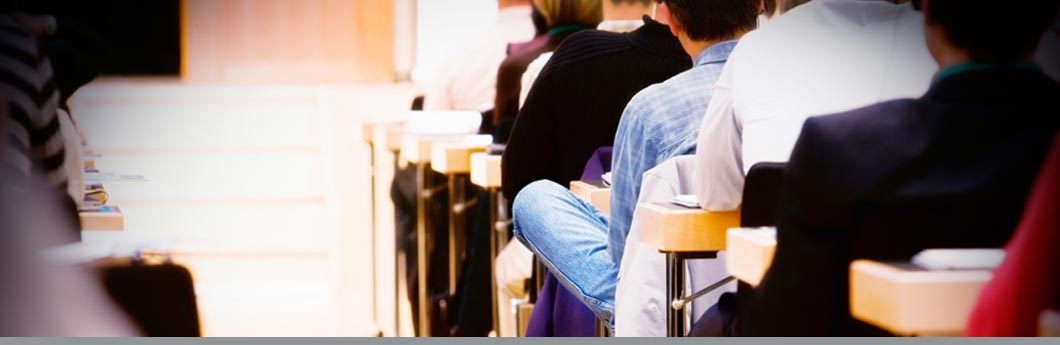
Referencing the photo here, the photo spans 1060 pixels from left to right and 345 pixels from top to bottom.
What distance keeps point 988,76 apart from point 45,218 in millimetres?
967

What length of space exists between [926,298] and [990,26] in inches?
14.3

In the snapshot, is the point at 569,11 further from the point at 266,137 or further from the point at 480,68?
the point at 266,137

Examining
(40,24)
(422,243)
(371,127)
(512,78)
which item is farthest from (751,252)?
(371,127)

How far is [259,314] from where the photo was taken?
369cm

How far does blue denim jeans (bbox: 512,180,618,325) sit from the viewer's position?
6.59 feet

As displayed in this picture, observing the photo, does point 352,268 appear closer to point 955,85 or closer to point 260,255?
point 260,255

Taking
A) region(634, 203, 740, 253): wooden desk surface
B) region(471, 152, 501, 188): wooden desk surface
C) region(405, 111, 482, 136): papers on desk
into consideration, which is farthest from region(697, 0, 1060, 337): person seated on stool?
region(405, 111, 482, 136): papers on desk

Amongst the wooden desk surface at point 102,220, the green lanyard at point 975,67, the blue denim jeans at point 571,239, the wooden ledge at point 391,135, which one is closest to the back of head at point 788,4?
the blue denim jeans at point 571,239

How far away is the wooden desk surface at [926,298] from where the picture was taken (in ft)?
3.66

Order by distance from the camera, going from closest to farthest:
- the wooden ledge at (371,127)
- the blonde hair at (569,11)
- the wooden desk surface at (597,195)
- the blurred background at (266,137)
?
the wooden desk surface at (597,195), the blonde hair at (569,11), the blurred background at (266,137), the wooden ledge at (371,127)

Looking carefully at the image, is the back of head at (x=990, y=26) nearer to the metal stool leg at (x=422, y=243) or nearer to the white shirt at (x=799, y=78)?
the white shirt at (x=799, y=78)

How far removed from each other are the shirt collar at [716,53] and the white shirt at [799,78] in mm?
311

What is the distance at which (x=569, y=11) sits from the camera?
117 inches

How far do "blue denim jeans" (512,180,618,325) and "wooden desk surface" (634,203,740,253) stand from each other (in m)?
0.38
